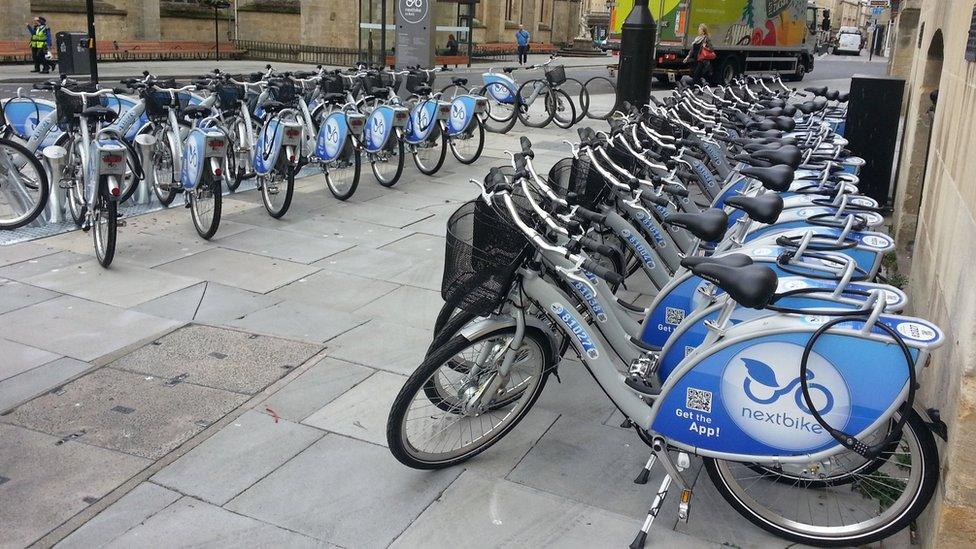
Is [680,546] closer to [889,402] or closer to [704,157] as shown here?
[889,402]

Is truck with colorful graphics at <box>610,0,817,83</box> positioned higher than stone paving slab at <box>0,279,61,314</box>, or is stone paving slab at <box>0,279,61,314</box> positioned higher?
truck with colorful graphics at <box>610,0,817,83</box>

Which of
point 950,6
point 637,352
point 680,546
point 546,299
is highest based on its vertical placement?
point 950,6

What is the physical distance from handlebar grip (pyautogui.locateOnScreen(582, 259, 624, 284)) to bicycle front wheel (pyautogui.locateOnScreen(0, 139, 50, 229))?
17.9 ft

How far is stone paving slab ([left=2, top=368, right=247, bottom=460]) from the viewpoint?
401cm

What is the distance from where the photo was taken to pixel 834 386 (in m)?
3.03

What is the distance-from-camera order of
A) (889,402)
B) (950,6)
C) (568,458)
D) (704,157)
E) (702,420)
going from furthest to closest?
1. (704,157)
2. (950,6)
3. (568,458)
4. (702,420)
5. (889,402)

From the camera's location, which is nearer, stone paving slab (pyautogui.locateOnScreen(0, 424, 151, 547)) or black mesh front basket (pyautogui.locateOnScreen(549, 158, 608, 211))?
stone paving slab (pyautogui.locateOnScreen(0, 424, 151, 547))

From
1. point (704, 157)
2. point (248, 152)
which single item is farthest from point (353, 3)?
point (704, 157)

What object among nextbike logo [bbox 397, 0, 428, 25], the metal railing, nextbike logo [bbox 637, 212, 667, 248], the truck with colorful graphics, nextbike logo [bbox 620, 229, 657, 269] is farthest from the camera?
the metal railing

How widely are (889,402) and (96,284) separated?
200 inches

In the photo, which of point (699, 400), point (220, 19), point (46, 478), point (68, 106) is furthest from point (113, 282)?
point (220, 19)

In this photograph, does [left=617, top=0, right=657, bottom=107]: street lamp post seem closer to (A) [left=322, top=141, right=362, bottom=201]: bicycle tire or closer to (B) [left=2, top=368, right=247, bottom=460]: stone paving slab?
(A) [left=322, top=141, right=362, bottom=201]: bicycle tire

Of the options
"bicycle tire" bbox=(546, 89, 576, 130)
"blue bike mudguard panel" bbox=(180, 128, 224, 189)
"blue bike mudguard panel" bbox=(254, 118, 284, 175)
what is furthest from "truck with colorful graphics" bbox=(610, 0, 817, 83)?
"blue bike mudguard panel" bbox=(180, 128, 224, 189)

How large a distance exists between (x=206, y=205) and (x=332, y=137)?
1762 mm
